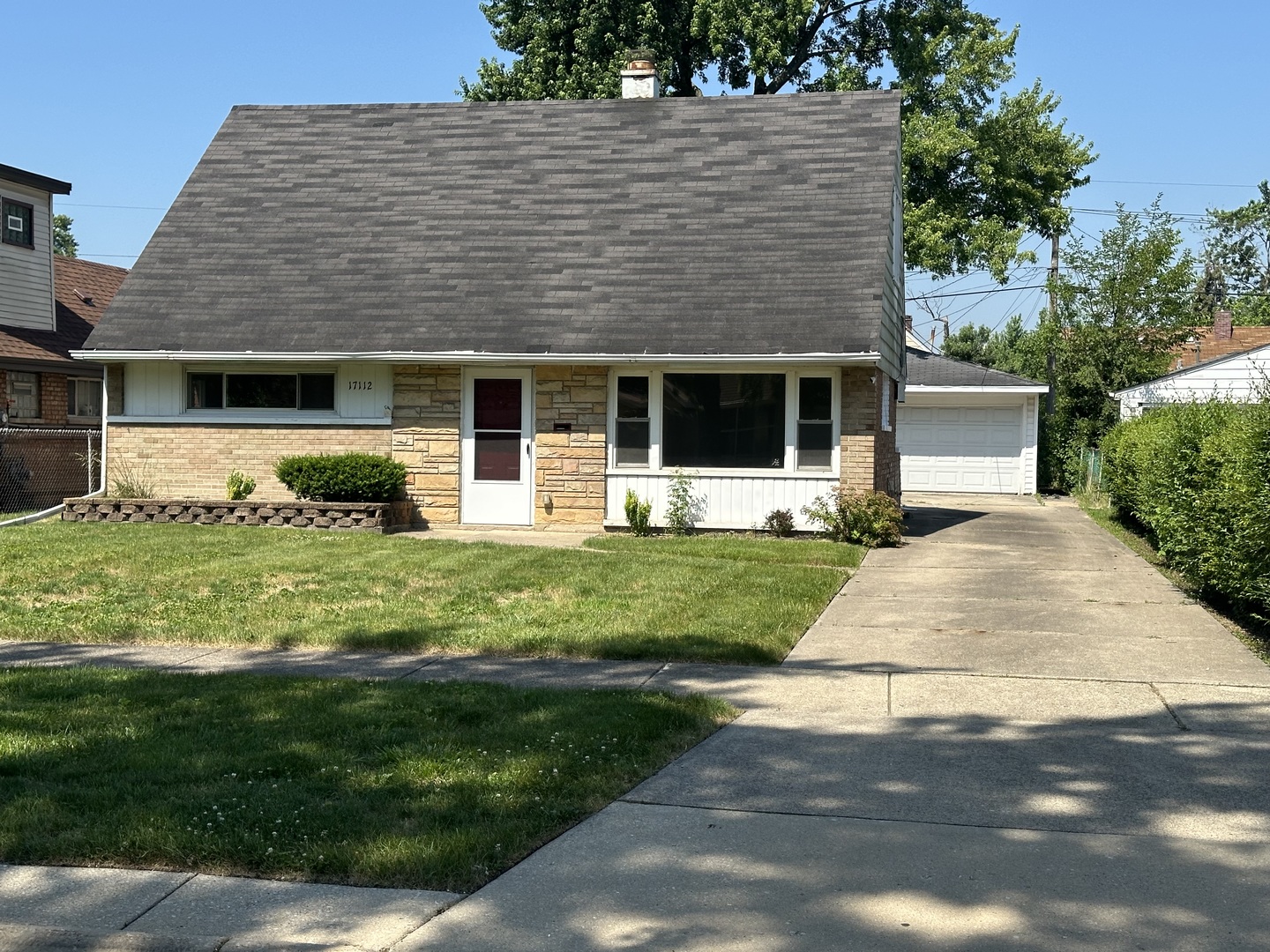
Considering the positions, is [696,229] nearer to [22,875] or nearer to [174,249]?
[174,249]

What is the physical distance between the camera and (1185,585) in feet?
45.1

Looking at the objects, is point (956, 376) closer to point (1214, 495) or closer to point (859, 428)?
point (859, 428)

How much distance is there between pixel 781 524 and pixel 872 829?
12.5m

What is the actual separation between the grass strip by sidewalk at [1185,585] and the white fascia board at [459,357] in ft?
14.7

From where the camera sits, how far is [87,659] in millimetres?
9516

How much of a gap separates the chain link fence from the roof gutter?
405 cm

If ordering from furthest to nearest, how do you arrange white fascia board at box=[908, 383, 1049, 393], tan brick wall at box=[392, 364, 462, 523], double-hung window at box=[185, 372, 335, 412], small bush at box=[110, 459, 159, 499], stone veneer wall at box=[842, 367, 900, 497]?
white fascia board at box=[908, 383, 1049, 393]
small bush at box=[110, 459, 159, 499]
double-hung window at box=[185, 372, 335, 412]
tan brick wall at box=[392, 364, 462, 523]
stone veneer wall at box=[842, 367, 900, 497]

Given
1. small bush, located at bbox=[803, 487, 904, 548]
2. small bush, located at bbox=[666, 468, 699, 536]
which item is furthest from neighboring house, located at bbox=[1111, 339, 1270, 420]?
small bush, located at bbox=[666, 468, 699, 536]

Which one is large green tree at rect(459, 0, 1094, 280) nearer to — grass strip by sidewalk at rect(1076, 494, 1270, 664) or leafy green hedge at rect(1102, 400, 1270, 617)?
grass strip by sidewalk at rect(1076, 494, 1270, 664)

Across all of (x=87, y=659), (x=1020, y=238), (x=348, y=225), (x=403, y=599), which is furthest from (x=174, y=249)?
(x=1020, y=238)

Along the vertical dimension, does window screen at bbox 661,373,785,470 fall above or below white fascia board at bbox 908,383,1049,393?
below

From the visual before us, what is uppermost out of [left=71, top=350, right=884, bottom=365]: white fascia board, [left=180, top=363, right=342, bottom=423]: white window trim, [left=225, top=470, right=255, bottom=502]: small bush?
[left=71, top=350, right=884, bottom=365]: white fascia board

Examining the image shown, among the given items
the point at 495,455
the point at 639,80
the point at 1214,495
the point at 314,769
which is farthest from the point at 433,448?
the point at 314,769

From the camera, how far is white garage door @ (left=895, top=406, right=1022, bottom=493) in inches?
1266
